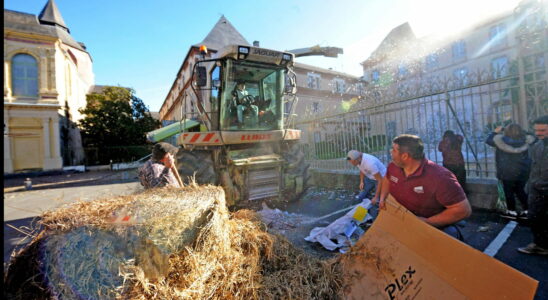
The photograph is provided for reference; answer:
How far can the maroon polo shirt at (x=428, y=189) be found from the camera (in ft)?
6.44

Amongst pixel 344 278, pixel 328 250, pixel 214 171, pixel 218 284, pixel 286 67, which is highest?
pixel 286 67

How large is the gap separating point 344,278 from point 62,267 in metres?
1.99

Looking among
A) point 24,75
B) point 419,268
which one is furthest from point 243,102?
point 24,75

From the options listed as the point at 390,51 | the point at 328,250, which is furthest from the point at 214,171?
the point at 390,51

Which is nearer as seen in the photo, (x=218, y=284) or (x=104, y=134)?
(x=218, y=284)

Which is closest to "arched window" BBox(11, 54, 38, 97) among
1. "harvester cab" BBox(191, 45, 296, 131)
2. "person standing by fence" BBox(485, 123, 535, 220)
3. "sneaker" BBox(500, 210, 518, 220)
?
"harvester cab" BBox(191, 45, 296, 131)

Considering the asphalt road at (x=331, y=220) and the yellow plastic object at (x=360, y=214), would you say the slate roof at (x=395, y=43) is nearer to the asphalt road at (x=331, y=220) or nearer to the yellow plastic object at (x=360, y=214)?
the asphalt road at (x=331, y=220)

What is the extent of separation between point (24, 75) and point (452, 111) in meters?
24.0

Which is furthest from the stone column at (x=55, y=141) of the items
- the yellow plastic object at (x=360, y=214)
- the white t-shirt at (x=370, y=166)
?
the yellow plastic object at (x=360, y=214)

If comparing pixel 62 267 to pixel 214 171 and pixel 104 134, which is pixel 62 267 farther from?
pixel 104 134

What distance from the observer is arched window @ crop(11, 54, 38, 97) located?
624 inches

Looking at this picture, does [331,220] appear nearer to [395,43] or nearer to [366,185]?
[366,185]

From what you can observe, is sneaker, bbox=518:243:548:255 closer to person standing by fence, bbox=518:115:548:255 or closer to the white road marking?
person standing by fence, bbox=518:115:548:255

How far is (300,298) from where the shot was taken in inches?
70.2
